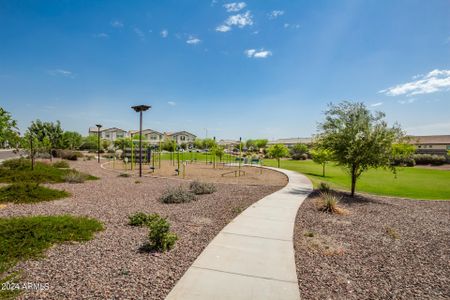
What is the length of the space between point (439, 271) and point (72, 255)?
805 centimetres

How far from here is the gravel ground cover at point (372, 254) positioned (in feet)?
13.6

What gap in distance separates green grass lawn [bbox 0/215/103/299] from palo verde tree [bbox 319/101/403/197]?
12463mm

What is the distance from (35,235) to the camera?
5.43m

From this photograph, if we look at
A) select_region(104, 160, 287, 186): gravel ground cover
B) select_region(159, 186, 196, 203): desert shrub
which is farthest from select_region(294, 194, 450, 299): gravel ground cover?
select_region(104, 160, 287, 186): gravel ground cover

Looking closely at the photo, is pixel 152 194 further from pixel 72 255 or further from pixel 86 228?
pixel 72 255

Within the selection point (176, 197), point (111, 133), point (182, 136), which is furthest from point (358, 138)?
point (111, 133)

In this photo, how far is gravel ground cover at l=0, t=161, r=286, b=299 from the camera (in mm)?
3822

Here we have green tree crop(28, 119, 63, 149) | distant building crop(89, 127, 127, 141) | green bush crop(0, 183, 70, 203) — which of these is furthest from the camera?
distant building crop(89, 127, 127, 141)

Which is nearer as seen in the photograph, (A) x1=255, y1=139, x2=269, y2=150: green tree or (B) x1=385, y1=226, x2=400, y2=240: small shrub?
(B) x1=385, y1=226, x2=400, y2=240: small shrub

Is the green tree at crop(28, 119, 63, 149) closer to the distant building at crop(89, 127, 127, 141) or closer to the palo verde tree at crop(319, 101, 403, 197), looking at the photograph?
the palo verde tree at crop(319, 101, 403, 197)

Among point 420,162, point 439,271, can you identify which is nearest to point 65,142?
point 439,271

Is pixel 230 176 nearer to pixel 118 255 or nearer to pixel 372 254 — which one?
pixel 372 254

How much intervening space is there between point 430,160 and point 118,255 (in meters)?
53.8

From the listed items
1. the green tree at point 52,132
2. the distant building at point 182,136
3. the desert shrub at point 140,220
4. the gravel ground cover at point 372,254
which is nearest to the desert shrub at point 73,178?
the desert shrub at point 140,220
